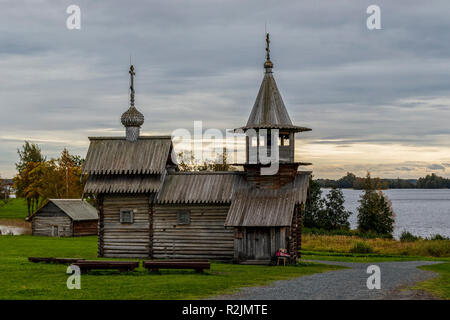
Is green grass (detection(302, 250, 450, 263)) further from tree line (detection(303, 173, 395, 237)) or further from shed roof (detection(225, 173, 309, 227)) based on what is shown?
tree line (detection(303, 173, 395, 237))

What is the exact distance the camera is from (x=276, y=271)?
2809 centimetres

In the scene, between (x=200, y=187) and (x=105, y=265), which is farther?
(x=200, y=187)

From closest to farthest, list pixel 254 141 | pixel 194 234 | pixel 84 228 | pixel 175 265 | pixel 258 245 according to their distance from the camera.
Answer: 1. pixel 175 265
2. pixel 258 245
3. pixel 254 141
4. pixel 194 234
5. pixel 84 228

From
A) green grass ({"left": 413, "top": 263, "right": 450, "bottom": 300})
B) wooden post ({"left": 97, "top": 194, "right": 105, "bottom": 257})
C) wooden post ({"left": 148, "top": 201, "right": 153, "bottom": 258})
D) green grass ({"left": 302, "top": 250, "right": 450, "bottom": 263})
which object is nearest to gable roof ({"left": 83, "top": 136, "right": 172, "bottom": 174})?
wooden post ({"left": 97, "top": 194, "right": 105, "bottom": 257})

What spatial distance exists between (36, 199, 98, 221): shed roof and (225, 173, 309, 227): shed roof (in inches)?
1236

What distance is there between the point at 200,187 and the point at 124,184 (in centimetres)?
474

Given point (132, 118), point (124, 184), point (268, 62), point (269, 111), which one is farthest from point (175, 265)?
point (268, 62)

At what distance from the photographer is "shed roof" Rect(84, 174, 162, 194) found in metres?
35.3

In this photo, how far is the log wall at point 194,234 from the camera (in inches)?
1361

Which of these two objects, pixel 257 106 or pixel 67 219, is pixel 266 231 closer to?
pixel 257 106

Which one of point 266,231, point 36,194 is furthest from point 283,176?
point 36,194

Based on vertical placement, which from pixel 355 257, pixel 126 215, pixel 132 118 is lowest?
pixel 355 257

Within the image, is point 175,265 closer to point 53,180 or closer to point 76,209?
point 76,209

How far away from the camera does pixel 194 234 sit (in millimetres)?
34938
